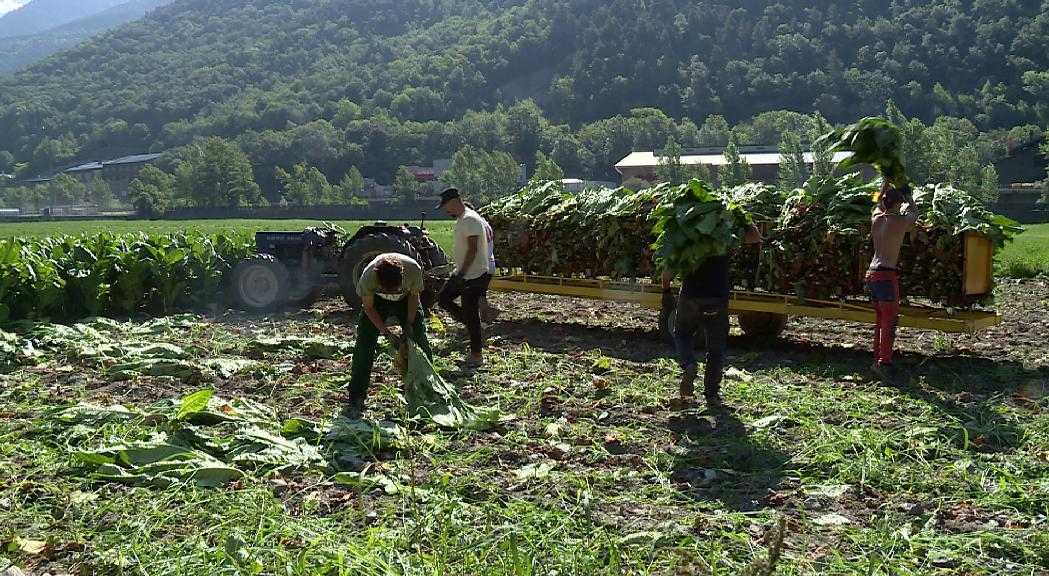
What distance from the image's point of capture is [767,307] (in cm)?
1020

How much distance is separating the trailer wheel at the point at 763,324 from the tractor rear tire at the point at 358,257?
497cm

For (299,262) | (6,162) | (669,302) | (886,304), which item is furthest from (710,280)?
(6,162)

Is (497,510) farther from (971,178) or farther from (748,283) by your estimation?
(971,178)

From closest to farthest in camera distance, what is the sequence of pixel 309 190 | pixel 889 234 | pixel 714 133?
pixel 889 234 → pixel 309 190 → pixel 714 133

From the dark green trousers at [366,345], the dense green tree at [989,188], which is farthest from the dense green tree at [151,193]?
the dark green trousers at [366,345]

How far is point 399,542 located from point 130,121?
661 feet

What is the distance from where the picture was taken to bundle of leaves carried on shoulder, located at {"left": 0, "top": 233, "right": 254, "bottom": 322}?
1275 centimetres

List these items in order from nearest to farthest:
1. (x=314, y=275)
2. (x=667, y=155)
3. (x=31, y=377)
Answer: (x=31, y=377), (x=314, y=275), (x=667, y=155)

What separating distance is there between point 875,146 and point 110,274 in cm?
1178

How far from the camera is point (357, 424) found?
6840 millimetres

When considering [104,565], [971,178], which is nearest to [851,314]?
[104,565]

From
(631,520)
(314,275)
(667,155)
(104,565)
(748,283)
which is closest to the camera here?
(104,565)

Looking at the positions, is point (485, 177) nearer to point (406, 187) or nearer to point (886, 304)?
point (406, 187)

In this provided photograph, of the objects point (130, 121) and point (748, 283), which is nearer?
point (748, 283)
